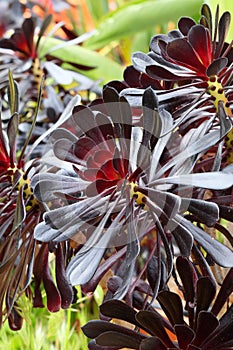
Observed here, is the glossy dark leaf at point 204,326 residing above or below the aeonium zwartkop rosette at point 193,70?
below

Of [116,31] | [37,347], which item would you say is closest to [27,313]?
[37,347]

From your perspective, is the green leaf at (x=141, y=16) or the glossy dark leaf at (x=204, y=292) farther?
the green leaf at (x=141, y=16)

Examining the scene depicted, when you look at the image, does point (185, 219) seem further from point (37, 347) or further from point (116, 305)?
point (37, 347)

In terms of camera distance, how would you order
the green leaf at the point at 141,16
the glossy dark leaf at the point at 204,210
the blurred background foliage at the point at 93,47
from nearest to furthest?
the glossy dark leaf at the point at 204,210, the blurred background foliage at the point at 93,47, the green leaf at the point at 141,16

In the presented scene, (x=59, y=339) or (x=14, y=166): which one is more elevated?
(x=14, y=166)

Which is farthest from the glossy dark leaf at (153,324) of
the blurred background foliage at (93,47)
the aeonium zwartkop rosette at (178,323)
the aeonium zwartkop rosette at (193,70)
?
the blurred background foliage at (93,47)

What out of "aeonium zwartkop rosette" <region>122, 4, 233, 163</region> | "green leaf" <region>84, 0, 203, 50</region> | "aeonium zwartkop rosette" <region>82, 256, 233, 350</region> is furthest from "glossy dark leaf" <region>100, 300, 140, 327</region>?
"green leaf" <region>84, 0, 203, 50</region>

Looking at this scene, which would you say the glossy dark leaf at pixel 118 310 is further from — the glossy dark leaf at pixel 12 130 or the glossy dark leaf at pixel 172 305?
the glossy dark leaf at pixel 12 130
